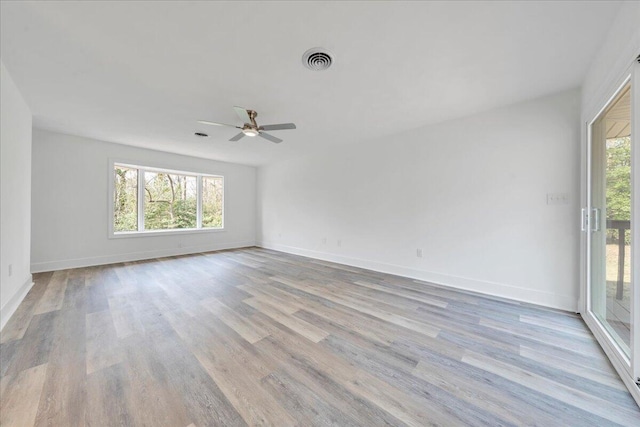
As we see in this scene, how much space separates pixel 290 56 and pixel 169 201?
16.2 feet

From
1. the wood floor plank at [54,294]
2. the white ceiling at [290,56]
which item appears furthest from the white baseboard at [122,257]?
the white ceiling at [290,56]

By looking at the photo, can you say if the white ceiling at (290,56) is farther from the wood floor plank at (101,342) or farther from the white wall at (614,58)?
the wood floor plank at (101,342)

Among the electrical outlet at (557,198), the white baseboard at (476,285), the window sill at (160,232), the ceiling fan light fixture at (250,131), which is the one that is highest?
the ceiling fan light fixture at (250,131)

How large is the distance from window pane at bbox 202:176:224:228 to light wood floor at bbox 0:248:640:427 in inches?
126

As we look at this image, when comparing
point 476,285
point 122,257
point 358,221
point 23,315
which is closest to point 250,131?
point 358,221

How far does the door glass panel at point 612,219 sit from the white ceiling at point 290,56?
64 centimetres

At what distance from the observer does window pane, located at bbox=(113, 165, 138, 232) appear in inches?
184

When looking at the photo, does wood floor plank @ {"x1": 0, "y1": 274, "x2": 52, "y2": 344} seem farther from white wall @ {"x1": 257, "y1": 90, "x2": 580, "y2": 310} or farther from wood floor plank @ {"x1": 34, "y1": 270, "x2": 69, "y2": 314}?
white wall @ {"x1": 257, "y1": 90, "x2": 580, "y2": 310}

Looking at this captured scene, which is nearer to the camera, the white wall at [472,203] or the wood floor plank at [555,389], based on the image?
the wood floor plank at [555,389]

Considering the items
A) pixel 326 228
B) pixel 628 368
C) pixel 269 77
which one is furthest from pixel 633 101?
pixel 326 228

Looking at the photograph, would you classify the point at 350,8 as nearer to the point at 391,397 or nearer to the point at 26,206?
the point at 391,397

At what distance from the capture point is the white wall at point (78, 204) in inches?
150

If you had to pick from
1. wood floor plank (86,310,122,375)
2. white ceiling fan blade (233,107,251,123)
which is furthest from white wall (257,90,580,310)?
wood floor plank (86,310,122,375)

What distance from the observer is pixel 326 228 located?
16.4 ft
